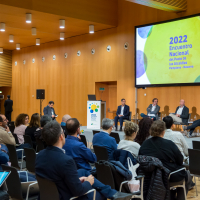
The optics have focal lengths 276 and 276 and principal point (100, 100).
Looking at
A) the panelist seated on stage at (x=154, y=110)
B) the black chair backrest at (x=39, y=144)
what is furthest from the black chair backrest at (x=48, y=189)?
the panelist seated on stage at (x=154, y=110)

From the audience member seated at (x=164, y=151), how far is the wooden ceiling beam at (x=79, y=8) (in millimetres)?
7565

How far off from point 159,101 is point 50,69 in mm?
6966

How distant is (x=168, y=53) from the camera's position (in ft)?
32.7

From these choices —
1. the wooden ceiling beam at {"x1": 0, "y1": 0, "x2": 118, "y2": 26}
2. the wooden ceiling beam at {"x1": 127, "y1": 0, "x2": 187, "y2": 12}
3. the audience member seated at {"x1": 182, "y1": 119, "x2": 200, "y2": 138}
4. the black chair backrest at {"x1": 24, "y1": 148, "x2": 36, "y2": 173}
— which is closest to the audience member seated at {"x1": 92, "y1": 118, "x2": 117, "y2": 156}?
the black chair backrest at {"x1": 24, "y1": 148, "x2": 36, "y2": 173}

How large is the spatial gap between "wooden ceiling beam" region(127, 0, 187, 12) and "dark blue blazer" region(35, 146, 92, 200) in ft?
23.5

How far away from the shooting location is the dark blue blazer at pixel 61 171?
224 centimetres

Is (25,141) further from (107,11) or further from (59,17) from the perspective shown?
(107,11)

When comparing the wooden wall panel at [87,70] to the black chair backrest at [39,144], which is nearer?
the black chair backrest at [39,144]

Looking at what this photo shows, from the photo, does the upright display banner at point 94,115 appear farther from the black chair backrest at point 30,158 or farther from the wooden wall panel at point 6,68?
the wooden wall panel at point 6,68

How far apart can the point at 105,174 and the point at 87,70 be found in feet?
34.6

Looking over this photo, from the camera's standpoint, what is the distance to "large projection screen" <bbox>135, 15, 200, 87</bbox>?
9305 millimetres

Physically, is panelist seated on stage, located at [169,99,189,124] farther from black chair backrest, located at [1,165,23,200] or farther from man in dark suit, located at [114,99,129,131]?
black chair backrest, located at [1,165,23,200]

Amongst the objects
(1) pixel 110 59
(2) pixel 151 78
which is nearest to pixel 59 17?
(1) pixel 110 59

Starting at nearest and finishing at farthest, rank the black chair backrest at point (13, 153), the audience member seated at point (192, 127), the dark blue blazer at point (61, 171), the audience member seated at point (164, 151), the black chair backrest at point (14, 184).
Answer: the dark blue blazer at point (61, 171)
the black chair backrest at point (14, 184)
the audience member seated at point (164, 151)
the black chair backrest at point (13, 153)
the audience member seated at point (192, 127)
